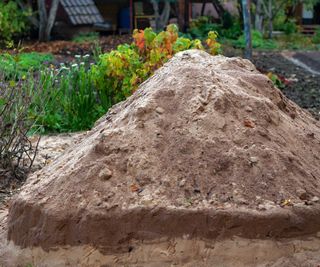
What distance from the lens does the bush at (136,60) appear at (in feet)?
24.8

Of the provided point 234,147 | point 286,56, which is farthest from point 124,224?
point 286,56

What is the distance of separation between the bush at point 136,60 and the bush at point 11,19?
1059cm

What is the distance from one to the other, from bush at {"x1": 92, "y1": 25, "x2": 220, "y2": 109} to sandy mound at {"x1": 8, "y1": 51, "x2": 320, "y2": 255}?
331 cm

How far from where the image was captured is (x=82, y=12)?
797 inches

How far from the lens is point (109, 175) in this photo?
3.75m

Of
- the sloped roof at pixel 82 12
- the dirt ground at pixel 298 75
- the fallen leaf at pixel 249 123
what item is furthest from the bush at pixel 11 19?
the fallen leaf at pixel 249 123

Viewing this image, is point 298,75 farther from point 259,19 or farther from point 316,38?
point 316,38

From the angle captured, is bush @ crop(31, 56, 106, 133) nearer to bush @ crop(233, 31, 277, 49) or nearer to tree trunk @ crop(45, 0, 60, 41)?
tree trunk @ crop(45, 0, 60, 41)

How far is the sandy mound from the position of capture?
11.6 ft

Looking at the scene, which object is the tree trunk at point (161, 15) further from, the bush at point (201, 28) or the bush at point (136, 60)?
the bush at point (136, 60)

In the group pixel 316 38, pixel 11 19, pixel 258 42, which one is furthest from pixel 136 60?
pixel 316 38

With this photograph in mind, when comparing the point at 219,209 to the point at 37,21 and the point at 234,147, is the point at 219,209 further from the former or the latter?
the point at 37,21

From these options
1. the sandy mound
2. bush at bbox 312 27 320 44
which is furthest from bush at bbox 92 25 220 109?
bush at bbox 312 27 320 44

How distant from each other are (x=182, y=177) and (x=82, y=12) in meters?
17.1
